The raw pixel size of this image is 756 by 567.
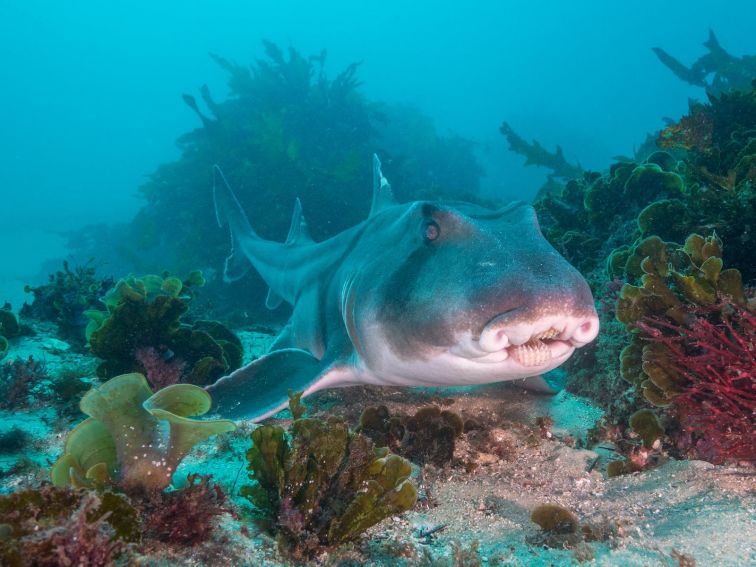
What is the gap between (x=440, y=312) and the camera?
2.85 m

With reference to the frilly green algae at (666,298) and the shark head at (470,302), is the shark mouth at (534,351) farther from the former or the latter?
the frilly green algae at (666,298)

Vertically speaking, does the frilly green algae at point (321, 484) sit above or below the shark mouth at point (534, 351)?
below

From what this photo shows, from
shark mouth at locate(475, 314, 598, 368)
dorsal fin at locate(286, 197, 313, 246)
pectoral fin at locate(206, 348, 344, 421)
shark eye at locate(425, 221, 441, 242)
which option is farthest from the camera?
dorsal fin at locate(286, 197, 313, 246)

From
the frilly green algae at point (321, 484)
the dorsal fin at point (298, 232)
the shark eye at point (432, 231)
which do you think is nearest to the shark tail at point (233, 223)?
the dorsal fin at point (298, 232)

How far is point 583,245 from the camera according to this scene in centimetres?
654

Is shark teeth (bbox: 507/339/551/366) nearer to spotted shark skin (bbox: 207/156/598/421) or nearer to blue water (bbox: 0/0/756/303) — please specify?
spotted shark skin (bbox: 207/156/598/421)

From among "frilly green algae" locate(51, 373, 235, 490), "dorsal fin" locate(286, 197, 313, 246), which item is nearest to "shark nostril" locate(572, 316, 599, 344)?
"frilly green algae" locate(51, 373, 235, 490)

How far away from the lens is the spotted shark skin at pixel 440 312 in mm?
2570

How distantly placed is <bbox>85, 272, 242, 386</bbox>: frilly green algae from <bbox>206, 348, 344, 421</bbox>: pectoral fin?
0.83m

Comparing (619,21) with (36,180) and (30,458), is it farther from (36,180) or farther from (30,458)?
(30,458)

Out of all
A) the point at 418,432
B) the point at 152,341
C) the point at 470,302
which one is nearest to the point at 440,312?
the point at 470,302

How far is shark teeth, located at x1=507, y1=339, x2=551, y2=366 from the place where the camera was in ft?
8.82

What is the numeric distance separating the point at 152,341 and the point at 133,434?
2.78 metres

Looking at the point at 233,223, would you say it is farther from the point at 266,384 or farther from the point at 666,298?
the point at 666,298
